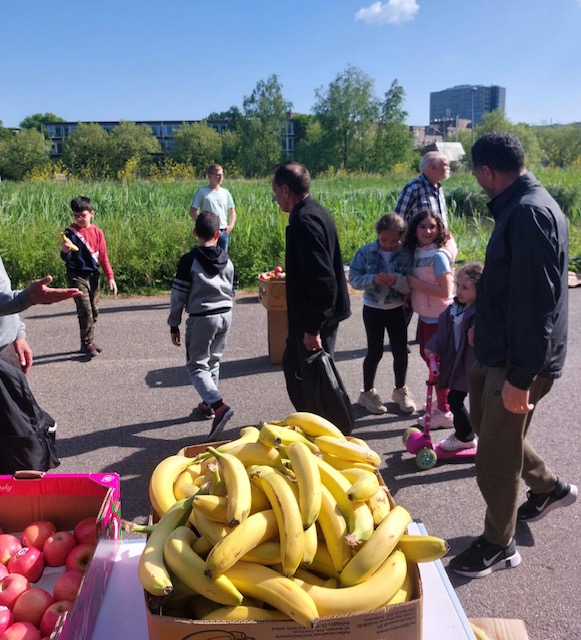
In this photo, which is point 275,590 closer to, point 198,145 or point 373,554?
point 373,554

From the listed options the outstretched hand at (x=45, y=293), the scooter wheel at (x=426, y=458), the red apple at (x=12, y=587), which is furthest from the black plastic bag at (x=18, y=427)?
the scooter wheel at (x=426, y=458)

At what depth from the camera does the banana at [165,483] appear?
171cm

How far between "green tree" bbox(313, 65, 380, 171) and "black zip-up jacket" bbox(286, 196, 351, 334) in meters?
69.6

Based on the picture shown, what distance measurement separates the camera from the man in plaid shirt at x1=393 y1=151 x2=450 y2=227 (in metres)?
5.63

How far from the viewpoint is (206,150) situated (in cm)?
7369

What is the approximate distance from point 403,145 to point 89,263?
67820mm

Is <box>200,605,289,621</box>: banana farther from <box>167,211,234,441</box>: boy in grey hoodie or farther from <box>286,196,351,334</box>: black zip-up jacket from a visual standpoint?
<box>167,211,234,441</box>: boy in grey hoodie

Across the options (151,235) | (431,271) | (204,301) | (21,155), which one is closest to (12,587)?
(204,301)

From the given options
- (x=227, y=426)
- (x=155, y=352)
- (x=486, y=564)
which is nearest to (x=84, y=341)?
(x=155, y=352)

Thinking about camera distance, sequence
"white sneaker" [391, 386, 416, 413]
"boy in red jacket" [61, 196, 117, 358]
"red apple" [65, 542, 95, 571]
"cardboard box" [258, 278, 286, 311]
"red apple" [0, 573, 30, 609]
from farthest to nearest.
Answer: "boy in red jacket" [61, 196, 117, 358]
"cardboard box" [258, 278, 286, 311]
"white sneaker" [391, 386, 416, 413]
"red apple" [65, 542, 95, 571]
"red apple" [0, 573, 30, 609]

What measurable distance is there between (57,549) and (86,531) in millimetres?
102

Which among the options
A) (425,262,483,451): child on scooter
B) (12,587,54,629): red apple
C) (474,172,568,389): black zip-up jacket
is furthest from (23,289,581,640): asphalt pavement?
(12,587,54,629): red apple

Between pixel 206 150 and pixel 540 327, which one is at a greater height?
pixel 206 150

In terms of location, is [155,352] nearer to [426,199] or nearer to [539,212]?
[426,199]
